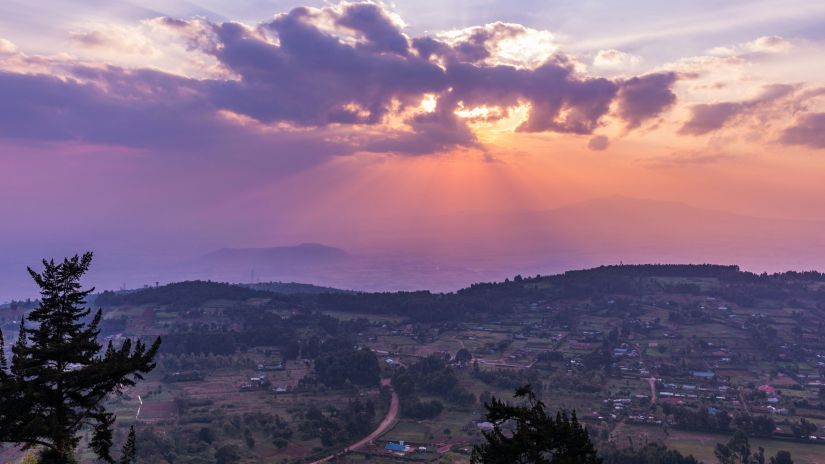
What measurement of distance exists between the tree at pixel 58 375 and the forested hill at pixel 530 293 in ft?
367

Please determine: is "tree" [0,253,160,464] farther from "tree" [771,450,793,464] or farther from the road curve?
"tree" [771,450,793,464]

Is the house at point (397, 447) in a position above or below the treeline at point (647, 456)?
below

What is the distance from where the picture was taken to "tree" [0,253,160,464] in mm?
13789

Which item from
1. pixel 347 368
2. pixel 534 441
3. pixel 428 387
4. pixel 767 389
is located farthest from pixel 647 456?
pixel 347 368

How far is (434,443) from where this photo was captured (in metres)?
60.0

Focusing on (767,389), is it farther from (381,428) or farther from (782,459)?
(381,428)

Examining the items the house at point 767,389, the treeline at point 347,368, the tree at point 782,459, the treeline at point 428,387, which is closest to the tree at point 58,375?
the tree at point 782,459

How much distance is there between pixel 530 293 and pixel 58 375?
129282mm

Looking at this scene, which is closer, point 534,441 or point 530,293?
point 534,441

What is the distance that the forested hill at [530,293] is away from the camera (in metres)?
126

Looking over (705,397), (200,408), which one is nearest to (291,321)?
(200,408)

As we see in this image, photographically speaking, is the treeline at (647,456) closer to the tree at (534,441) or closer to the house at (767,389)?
the house at (767,389)

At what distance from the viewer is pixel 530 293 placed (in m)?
138

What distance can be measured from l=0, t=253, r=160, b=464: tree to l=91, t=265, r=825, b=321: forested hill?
112 meters
